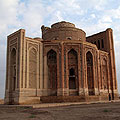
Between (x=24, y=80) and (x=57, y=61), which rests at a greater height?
(x=57, y=61)

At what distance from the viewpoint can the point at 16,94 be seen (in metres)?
21.1

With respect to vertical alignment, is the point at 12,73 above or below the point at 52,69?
below

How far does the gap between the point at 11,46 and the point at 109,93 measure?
1617 centimetres

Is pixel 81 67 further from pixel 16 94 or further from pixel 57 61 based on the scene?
pixel 16 94

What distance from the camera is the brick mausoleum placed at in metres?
22.0

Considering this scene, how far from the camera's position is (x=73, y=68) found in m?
24.6

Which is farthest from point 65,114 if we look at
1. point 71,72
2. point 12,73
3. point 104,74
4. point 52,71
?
point 104,74

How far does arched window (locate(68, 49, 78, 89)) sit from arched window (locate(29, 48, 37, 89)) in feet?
15.3

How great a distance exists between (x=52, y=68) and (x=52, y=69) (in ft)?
0.45

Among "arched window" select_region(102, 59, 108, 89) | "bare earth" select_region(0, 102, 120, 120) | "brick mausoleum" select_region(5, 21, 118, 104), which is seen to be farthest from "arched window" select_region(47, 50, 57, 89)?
"bare earth" select_region(0, 102, 120, 120)

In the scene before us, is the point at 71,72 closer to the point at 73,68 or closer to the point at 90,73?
the point at 73,68

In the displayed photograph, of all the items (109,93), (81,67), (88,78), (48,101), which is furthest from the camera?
(109,93)

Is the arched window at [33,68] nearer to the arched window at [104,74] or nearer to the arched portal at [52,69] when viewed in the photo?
the arched portal at [52,69]

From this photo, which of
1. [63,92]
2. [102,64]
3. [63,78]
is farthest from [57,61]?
[102,64]
